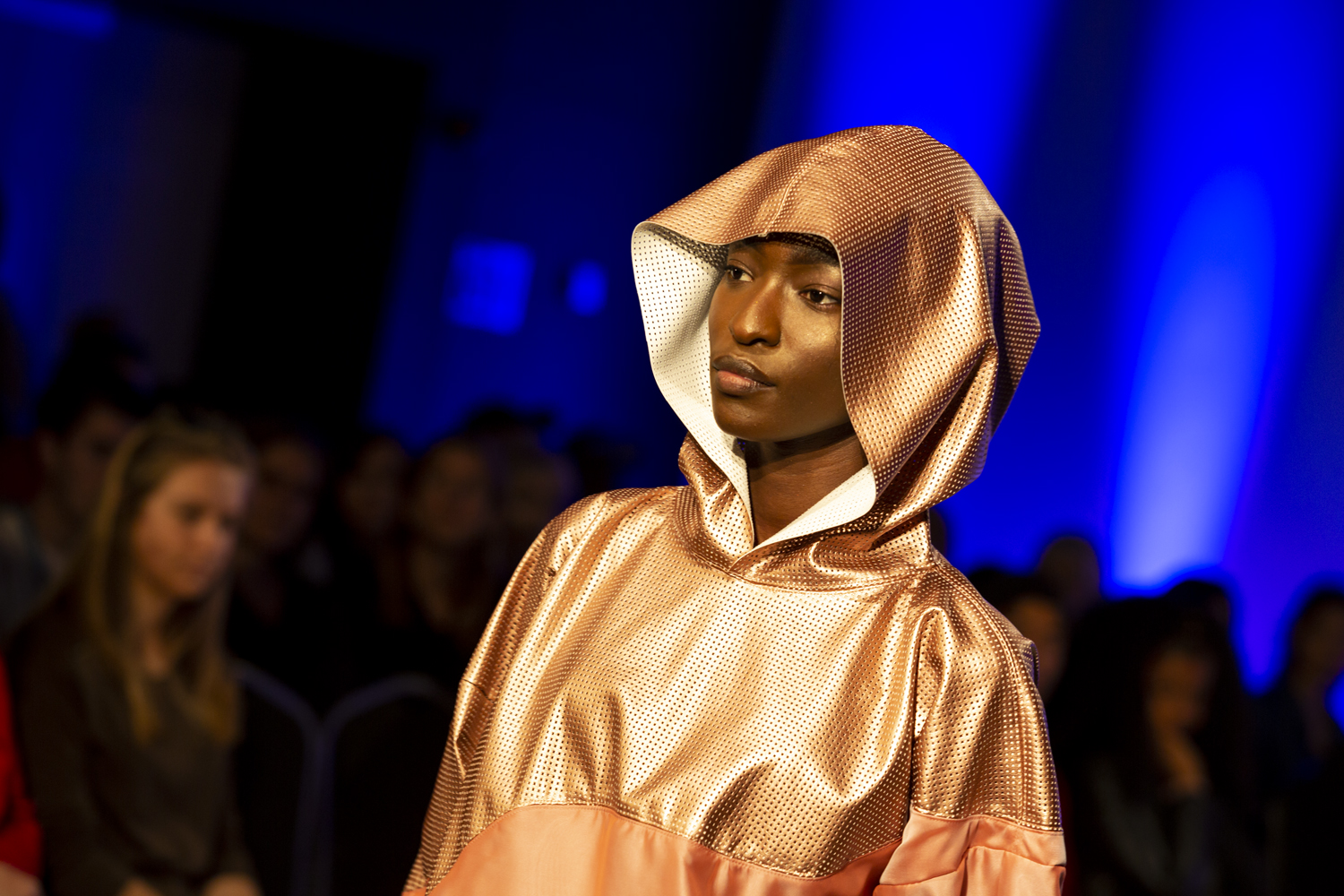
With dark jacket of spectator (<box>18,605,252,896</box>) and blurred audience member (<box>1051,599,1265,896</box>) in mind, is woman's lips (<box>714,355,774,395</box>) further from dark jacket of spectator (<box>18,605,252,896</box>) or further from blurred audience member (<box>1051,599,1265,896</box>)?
blurred audience member (<box>1051,599,1265,896</box>)

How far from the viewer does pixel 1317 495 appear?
4.92 m

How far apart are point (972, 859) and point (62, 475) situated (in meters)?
2.68

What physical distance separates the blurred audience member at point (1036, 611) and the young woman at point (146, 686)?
1.49 m

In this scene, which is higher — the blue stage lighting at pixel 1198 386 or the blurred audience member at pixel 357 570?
the blue stage lighting at pixel 1198 386

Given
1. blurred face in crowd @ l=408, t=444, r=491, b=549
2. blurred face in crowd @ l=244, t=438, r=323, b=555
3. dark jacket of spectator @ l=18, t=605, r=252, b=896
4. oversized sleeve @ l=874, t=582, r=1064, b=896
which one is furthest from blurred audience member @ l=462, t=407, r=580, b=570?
oversized sleeve @ l=874, t=582, r=1064, b=896

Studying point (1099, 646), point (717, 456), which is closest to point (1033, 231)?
point (1099, 646)

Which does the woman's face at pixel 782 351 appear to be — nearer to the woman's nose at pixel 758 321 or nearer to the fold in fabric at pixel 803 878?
the woman's nose at pixel 758 321

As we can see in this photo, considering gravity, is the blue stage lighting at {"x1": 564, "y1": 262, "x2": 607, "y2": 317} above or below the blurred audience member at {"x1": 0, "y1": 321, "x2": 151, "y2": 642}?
A: above

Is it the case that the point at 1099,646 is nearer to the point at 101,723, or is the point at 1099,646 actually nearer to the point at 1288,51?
the point at 101,723

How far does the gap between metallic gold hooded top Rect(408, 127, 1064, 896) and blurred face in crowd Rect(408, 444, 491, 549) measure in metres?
2.01

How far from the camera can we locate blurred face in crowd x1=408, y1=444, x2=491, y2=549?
333 centimetres

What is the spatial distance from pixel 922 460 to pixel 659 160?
18.2 ft

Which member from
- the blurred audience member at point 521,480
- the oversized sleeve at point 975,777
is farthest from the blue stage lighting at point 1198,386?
the oversized sleeve at point 975,777

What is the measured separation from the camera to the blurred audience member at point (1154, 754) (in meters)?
3.03
